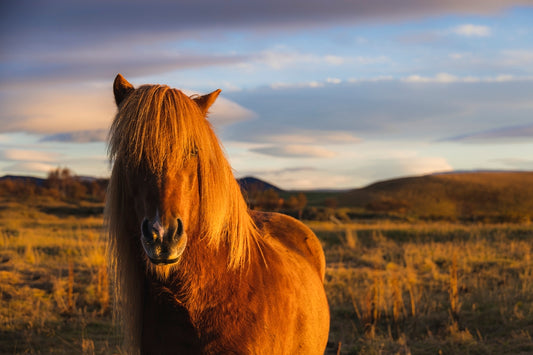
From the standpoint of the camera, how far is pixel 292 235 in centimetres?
422

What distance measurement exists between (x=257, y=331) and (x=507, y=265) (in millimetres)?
10132

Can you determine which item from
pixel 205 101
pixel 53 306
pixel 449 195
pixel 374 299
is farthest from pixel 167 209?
pixel 449 195

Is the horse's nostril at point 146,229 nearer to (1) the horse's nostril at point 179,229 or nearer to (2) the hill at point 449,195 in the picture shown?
(1) the horse's nostril at point 179,229

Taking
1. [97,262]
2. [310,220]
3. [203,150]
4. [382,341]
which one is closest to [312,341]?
[203,150]

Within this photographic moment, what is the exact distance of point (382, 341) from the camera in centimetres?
A: 632

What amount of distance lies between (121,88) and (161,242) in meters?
1.04

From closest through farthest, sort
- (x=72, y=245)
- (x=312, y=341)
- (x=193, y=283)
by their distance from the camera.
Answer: (x=193, y=283) < (x=312, y=341) < (x=72, y=245)

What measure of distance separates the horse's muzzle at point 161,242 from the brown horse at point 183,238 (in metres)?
0.01

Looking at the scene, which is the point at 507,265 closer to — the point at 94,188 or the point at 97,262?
the point at 97,262

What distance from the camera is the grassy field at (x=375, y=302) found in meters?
6.27

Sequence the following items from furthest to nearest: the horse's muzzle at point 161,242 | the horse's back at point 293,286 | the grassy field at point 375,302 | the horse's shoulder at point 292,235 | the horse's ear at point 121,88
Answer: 1. the grassy field at point 375,302
2. the horse's shoulder at point 292,235
3. the horse's back at point 293,286
4. the horse's ear at point 121,88
5. the horse's muzzle at point 161,242

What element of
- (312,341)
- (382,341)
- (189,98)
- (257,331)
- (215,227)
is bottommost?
(382,341)

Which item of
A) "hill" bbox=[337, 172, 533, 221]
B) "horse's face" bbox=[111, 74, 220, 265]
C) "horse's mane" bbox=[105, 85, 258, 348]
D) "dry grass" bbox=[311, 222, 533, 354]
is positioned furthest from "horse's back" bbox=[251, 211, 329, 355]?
"hill" bbox=[337, 172, 533, 221]

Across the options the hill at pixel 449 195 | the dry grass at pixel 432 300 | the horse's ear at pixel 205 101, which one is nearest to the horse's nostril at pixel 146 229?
the horse's ear at pixel 205 101
